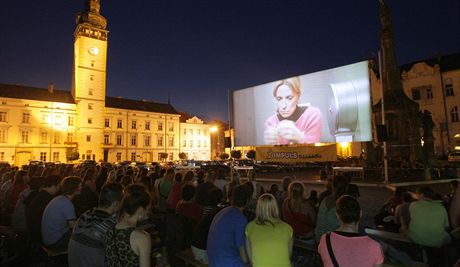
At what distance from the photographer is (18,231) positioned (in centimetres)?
505

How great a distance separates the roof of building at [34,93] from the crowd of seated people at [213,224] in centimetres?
4411

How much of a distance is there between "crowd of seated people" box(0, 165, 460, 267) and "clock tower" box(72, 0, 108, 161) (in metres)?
42.6

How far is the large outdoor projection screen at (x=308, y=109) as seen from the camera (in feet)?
50.6

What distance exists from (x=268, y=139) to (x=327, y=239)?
16298mm

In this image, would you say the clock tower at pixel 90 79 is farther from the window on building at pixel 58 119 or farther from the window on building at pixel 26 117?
the window on building at pixel 26 117

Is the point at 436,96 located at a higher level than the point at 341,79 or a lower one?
higher

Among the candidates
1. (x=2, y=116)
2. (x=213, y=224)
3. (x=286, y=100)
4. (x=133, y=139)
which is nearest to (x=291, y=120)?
(x=286, y=100)

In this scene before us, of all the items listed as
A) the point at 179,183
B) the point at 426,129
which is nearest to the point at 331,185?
the point at 179,183

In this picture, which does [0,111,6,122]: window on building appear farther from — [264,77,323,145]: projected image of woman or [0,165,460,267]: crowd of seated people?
[0,165,460,267]: crowd of seated people

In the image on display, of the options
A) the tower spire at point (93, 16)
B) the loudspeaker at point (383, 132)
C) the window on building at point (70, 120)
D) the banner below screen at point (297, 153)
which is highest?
the tower spire at point (93, 16)

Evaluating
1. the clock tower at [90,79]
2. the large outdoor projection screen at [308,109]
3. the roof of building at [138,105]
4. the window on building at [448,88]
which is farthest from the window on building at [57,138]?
the window on building at [448,88]

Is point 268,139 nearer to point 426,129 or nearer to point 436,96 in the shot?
point 426,129

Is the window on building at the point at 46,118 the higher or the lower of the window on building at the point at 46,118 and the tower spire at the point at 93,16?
the lower

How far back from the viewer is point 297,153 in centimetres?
1808
